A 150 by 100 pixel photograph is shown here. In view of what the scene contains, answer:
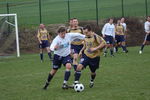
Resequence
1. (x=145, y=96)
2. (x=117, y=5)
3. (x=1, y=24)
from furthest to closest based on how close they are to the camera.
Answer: (x=117, y=5) < (x=1, y=24) < (x=145, y=96)

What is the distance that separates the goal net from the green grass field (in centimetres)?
757

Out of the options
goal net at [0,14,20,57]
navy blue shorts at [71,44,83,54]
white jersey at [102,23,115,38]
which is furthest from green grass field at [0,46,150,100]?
goal net at [0,14,20,57]

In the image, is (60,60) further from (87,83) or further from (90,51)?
(87,83)

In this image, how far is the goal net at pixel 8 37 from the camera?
87.9 ft

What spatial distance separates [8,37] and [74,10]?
554 inches

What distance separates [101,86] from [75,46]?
100 inches

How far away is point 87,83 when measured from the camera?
1367 cm

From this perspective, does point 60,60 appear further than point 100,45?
Yes

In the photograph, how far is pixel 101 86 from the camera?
505 inches

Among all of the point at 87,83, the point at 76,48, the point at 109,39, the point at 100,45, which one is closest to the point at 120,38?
the point at 109,39

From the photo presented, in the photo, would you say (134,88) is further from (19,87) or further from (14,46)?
(14,46)

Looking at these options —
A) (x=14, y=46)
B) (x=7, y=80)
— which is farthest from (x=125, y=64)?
(x=14, y=46)

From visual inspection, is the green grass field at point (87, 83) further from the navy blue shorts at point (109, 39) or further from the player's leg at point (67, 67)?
the navy blue shorts at point (109, 39)

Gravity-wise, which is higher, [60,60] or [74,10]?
[74,10]
